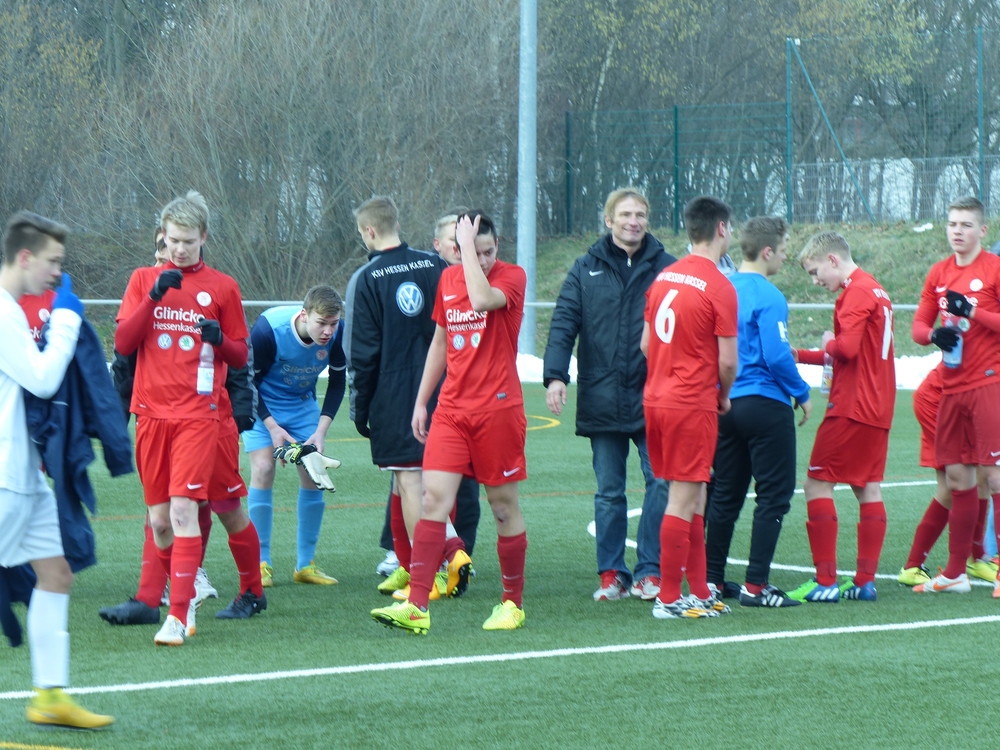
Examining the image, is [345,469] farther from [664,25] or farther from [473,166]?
[664,25]

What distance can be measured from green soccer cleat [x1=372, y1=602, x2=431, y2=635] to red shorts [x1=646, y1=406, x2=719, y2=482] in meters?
1.30

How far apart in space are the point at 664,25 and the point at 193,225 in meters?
31.4

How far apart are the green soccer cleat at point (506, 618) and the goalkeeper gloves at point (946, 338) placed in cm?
254

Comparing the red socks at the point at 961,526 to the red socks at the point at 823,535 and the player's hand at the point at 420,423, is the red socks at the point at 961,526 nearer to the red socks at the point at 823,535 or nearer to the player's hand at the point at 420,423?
the red socks at the point at 823,535

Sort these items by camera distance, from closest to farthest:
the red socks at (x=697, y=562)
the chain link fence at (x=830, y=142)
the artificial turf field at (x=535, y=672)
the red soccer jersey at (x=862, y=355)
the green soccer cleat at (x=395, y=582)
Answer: the artificial turf field at (x=535, y=672), the red socks at (x=697, y=562), the red soccer jersey at (x=862, y=355), the green soccer cleat at (x=395, y=582), the chain link fence at (x=830, y=142)

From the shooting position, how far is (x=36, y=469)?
4.89 meters

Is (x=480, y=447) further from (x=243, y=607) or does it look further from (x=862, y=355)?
(x=862, y=355)

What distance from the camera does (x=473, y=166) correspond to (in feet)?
97.5

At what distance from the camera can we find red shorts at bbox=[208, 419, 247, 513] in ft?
21.3

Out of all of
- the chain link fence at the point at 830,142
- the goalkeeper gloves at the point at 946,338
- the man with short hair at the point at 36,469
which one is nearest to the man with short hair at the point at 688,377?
the goalkeeper gloves at the point at 946,338

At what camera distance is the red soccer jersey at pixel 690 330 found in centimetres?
653

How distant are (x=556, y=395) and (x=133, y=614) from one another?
2.22 metres

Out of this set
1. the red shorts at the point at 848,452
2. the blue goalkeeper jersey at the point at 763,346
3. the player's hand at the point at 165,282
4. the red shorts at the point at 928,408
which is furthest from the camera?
the red shorts at the point at 928,408

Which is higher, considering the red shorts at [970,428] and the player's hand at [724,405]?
the player's hand at [724,405]
